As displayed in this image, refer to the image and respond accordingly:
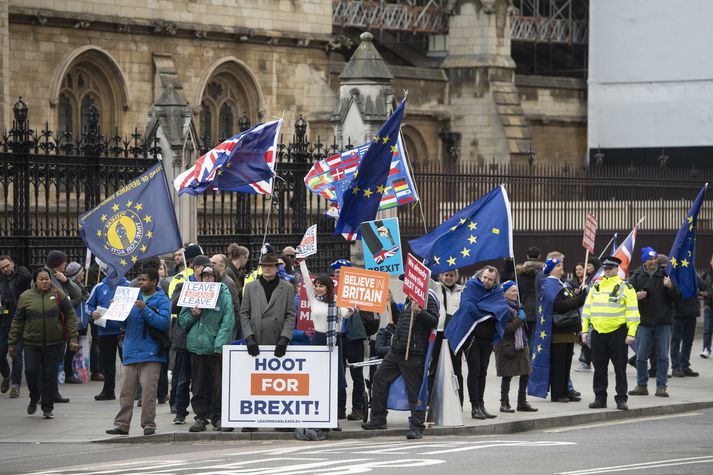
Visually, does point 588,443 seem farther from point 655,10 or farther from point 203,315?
point 655,10

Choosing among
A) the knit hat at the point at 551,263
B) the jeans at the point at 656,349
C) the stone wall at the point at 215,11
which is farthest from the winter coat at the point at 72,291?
the stone wall at the point at 215,11

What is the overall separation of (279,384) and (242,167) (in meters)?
4.58

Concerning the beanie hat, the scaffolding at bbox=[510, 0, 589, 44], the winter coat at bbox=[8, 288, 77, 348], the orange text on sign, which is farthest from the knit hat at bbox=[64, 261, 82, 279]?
the scaffolding at bbox=[510, 0, 589, 44]

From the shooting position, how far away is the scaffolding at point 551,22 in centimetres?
5231

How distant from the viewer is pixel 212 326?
55.5 feet

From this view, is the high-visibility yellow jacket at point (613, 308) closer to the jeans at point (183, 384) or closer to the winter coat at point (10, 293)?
the jeans at point (183, 384)

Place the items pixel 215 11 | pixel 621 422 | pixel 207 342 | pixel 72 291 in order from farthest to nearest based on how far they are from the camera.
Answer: pixel 215 11 → pixel 72 291 → pixel 621 422 → pixel 207 342

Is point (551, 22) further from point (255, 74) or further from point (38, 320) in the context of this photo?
point (38, 320)

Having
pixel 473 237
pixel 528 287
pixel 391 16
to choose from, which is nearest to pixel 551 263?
pixel 528 287

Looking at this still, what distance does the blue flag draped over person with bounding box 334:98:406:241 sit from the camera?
19156 mm

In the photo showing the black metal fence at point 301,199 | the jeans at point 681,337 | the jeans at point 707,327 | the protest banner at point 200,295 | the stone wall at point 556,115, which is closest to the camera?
the protest banner at point 200,295

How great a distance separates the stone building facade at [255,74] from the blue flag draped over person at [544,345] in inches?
482

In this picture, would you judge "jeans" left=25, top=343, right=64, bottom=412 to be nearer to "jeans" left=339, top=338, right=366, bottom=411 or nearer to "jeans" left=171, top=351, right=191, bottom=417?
"jeans" left=171, top=351, right=191, bottom=417

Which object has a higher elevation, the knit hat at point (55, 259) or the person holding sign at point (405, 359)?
the knit hat at point (55, 259)
